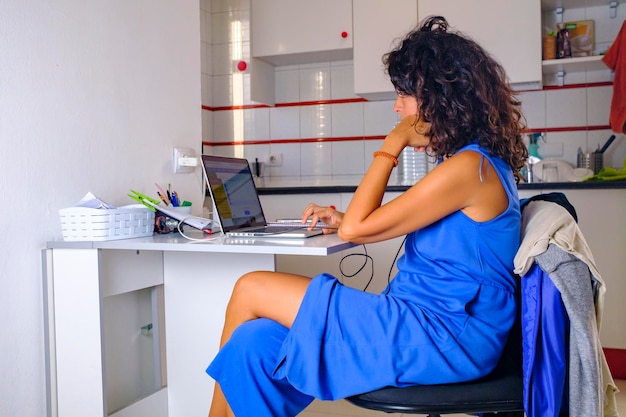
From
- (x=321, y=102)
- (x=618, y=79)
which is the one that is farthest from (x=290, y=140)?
(x=618, y=79)

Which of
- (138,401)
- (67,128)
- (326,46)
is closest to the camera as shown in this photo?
(67,128)

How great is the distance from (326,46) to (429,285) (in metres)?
2.61

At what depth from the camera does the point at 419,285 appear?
1.43 meters

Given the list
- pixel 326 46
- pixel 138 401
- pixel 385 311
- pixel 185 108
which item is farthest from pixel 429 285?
pixel 326 46

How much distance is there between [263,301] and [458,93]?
2.12 ft

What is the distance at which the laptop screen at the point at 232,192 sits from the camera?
1918mm

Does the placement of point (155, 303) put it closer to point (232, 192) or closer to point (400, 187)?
point (232, 192)

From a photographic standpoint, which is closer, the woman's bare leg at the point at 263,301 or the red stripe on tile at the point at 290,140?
the woman's bare leg at the point at 263,301

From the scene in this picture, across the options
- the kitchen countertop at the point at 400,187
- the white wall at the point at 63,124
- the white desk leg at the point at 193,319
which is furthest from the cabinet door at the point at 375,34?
the white desk leg at the point at 193,319

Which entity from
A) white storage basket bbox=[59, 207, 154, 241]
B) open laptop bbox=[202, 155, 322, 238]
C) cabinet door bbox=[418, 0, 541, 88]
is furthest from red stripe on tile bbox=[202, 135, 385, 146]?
white storage basket bbox=[59, 207, 154, 241]

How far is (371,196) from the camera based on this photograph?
4.90 feet

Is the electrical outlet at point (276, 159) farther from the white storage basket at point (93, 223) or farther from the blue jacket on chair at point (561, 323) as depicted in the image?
the blue jacket on chair at point (561, 323)

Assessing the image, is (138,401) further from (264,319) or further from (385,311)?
(385,311)

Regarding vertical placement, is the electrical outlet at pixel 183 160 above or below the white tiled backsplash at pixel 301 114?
below
